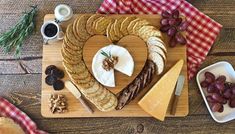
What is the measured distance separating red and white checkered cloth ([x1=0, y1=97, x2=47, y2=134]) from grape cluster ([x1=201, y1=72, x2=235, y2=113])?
528 millimetres

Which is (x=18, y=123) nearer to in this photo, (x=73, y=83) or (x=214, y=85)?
(x=73, y=83)

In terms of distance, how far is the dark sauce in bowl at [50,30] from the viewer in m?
1.34

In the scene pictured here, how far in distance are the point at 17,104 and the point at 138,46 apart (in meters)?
0.42

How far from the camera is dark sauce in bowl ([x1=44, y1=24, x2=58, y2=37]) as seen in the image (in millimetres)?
1340

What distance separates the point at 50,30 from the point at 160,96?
1.26ft

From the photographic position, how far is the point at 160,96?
1.32m

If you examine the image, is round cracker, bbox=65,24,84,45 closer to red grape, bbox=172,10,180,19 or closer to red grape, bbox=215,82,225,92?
red grape, bbox=172,10,180,19

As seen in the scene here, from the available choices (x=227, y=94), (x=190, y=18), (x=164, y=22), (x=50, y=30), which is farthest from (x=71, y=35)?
(x=227, y=94)

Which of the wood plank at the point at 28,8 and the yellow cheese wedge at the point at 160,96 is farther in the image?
the wood plank at the point at 28,8

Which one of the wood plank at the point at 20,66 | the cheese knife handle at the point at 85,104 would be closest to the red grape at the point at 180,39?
the cheese knife handle at the point at 85,104

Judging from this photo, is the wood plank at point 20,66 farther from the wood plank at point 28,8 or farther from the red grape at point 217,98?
the red grape at point 217,98

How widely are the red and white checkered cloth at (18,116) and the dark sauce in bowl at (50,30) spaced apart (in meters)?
0.26

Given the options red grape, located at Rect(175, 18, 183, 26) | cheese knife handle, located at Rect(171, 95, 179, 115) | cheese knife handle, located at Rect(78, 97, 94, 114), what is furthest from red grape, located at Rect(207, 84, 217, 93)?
cheese knife handle, located at Rect(78, 97, 94, 114)

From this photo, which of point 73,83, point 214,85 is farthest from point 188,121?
point 73,83
